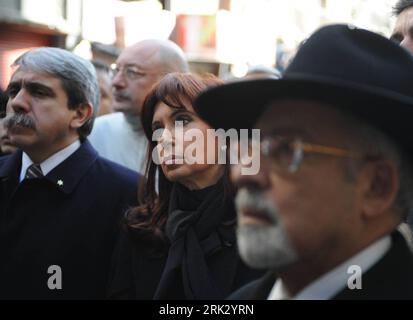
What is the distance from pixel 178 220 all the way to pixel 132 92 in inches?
79.0

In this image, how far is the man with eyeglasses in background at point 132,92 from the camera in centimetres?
497

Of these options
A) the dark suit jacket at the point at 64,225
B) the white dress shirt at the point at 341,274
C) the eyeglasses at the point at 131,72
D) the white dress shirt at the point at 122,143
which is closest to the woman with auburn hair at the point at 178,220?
the dark suit jacket at the point at 64,225

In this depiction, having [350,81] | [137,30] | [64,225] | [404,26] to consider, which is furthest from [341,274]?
[137,30]

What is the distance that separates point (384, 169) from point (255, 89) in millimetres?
444

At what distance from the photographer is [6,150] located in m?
4.75

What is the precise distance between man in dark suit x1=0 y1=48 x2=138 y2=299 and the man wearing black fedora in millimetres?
1625

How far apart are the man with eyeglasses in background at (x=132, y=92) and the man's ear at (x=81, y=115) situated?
0.79 m

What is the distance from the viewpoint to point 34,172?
389 centimetres

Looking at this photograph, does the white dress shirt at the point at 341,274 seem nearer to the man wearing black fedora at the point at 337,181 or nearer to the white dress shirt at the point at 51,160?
the man wearing black fedora at the point at 337,181

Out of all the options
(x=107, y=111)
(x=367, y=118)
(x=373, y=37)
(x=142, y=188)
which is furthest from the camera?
(x=107, y=111)

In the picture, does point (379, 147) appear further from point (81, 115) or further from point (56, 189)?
point (81, 115)
